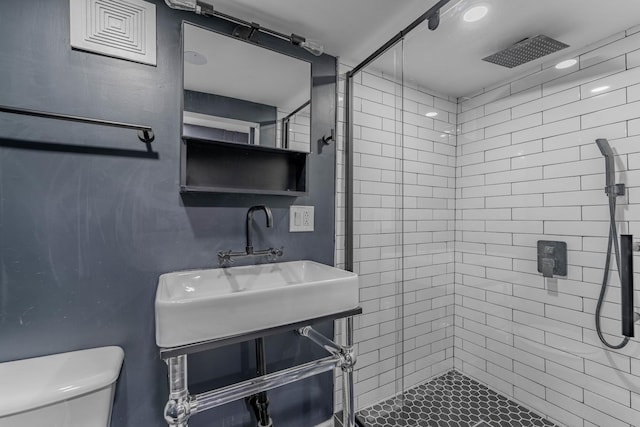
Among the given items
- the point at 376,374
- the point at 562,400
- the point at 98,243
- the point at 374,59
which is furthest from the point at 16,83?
the point at 562,400

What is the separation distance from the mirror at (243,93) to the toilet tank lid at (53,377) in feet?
3.17

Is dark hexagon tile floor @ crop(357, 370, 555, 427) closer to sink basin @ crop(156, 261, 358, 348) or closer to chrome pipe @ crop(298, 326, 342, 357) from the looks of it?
chrome pipe @ crop(298, 326, 342, 357)

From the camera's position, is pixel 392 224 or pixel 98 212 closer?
pixel 98 212

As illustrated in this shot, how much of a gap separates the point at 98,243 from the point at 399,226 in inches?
62.1

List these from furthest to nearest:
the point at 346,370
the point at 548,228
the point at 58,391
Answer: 1. the point at 548,228
2. the point at 346,370
3. the point at 58,391

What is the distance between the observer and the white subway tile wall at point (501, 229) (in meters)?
1.45

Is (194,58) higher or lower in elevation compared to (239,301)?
higher

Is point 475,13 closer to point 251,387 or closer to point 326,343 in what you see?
point 326,343

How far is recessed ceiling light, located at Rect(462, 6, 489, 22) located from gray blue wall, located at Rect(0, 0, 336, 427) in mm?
1163

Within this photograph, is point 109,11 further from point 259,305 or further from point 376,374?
point 376,374

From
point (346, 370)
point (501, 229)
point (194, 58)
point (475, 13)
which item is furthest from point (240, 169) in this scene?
point (501, 229)

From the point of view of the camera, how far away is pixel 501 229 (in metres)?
1.87

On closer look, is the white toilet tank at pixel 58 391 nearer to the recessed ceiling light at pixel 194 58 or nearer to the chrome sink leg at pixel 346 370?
the chrome sink leg at pixel 346 370

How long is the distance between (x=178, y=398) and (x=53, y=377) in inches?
15.9
